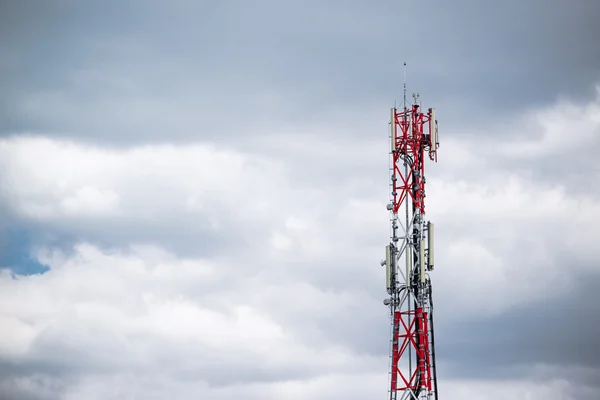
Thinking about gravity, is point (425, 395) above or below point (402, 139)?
below

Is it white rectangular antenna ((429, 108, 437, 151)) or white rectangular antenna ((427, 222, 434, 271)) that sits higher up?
white rectangular antenna ((429, 108, 437, 151))

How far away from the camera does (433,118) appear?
17488 centimetres

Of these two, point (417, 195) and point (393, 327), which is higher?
point (417, 195)

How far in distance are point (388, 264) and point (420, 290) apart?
4.37 meters

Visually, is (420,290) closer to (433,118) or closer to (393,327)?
(393,327)

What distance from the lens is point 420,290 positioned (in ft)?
562

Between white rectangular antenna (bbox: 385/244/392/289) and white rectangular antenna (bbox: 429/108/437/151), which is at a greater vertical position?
white rectangular antenna (bbox: 429/108/437/151)

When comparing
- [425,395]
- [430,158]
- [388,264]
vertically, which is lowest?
[425,395]

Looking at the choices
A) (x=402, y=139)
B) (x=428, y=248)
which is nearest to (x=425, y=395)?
(x=428, y=248)

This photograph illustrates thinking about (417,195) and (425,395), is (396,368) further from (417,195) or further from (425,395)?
(417,195)

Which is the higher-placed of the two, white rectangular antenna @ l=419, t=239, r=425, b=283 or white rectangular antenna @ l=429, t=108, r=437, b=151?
white rectangular antenna @ l=429, t=108, r=437, b=151

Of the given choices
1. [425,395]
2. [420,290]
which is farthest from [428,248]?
[425,395]

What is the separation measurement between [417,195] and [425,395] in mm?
20292

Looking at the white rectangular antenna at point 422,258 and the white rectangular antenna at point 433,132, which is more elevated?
the white rectangular antenna at point 433,132
